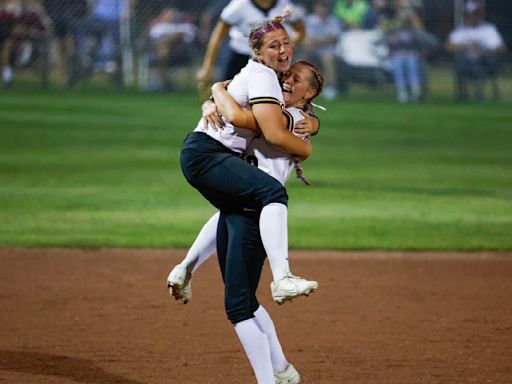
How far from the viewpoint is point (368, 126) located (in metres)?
19.4

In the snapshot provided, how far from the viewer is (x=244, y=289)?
5.16m

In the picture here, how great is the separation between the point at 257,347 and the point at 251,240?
50cm

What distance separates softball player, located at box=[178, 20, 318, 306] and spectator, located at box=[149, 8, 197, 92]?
17.8 metres

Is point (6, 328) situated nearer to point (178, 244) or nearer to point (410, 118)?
point (178, 244)

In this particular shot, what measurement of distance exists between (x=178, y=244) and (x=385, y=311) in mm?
2896

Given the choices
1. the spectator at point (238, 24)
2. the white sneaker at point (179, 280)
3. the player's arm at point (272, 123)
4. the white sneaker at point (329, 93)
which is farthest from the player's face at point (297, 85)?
the white sneaker at point (329, 93)

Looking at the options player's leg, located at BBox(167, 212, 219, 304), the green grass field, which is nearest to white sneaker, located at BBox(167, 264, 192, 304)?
player's leg, located at BBox(167, 212, 219, 304)

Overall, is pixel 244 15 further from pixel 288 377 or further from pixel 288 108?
pixel 288 377

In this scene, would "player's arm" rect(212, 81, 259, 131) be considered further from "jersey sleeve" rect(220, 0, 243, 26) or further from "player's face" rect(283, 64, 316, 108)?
"jersey sleeve" rect(220, 0, 243, 26)

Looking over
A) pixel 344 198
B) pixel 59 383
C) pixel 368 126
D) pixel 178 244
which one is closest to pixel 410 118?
pixel 368 126

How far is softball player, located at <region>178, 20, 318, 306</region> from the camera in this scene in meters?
5.02

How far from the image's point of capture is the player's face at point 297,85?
17.2ft

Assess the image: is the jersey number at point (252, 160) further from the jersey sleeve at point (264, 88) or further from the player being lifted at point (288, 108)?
the jersey sleeve at point (264, 88)

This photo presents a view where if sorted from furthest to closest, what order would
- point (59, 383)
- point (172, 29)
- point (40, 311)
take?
point (172, 29) → point (40, 311) → point (59, 383)
